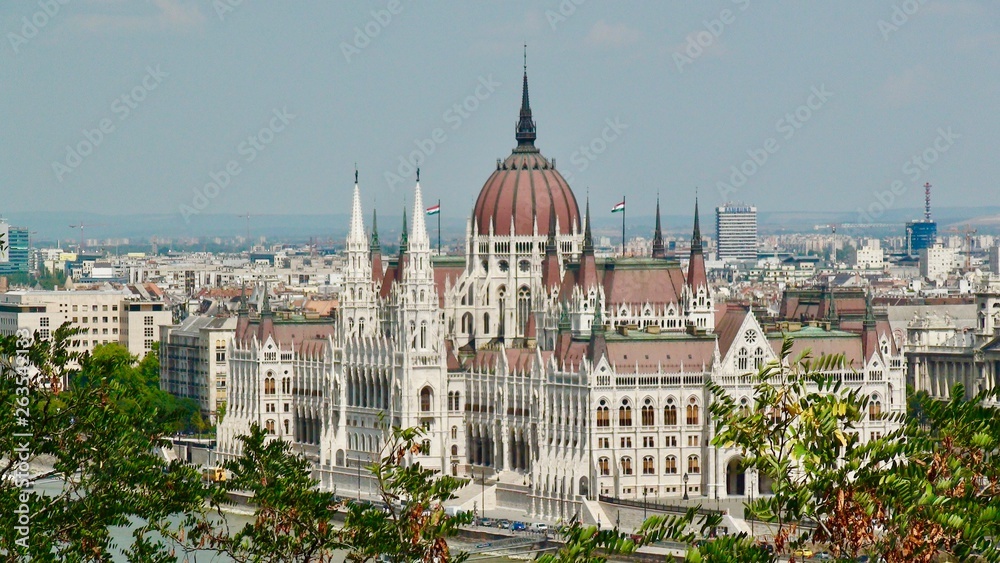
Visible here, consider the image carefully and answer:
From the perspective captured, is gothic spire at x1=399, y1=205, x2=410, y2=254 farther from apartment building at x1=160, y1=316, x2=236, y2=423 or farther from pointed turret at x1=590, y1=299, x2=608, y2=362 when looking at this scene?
pointed turret at x1=590, y1=299, x2=608, y2=362

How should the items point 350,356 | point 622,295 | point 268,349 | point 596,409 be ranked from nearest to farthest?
point 596,409, point 622,295, point 350,356, point 268,349

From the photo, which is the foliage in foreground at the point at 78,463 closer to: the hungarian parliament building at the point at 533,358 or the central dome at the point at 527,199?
the hungarian parliament building at the point at 533,358

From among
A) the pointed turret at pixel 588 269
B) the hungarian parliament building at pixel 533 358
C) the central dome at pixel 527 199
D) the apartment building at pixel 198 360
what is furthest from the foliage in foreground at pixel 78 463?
the apartment building at pixel 198 360

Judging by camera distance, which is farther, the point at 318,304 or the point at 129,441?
the point at 318,304

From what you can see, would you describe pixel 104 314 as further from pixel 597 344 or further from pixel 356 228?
pixel 597 344

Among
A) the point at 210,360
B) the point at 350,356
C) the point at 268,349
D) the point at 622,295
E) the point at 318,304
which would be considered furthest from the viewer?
the point at 318,304

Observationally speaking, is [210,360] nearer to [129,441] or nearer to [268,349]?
[268,349]

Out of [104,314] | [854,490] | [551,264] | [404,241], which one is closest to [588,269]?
[551,264]

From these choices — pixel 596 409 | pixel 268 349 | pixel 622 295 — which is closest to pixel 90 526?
pixel 596 409
